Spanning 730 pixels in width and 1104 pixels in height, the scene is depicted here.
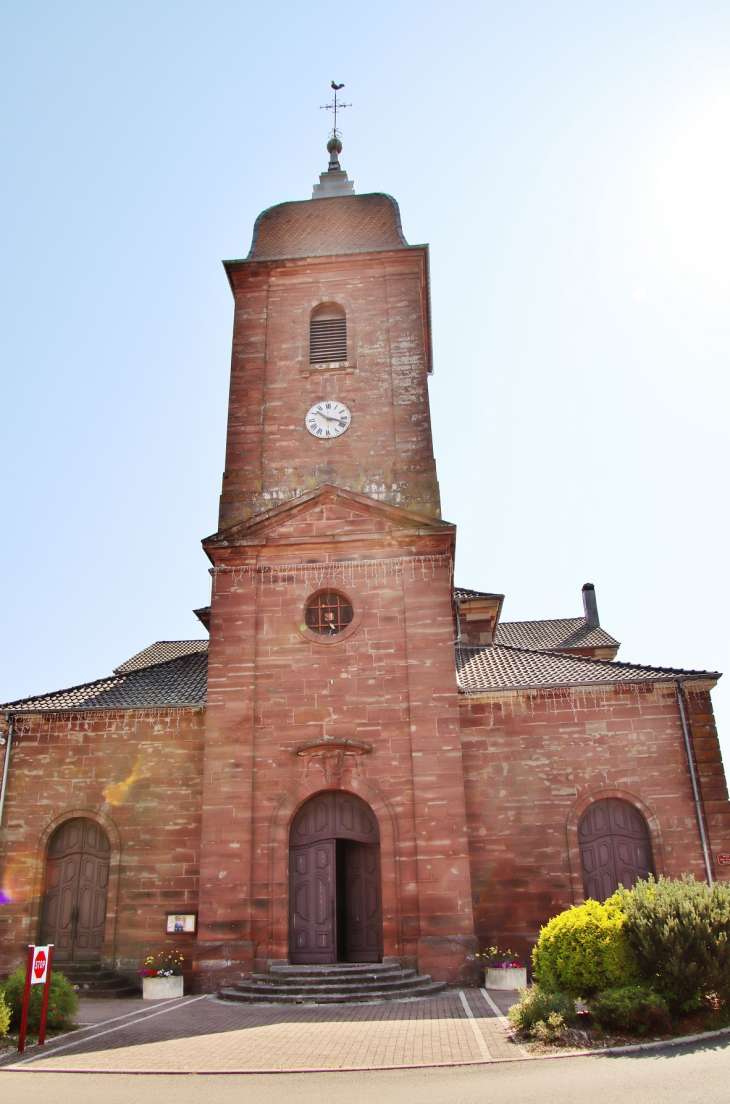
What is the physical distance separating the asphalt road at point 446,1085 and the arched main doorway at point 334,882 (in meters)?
6.82

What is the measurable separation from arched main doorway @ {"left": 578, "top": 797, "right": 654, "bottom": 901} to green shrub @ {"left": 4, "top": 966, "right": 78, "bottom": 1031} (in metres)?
9.85

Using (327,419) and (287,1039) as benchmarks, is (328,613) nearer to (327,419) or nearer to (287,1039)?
(327,419)

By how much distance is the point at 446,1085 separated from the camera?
8.22 m

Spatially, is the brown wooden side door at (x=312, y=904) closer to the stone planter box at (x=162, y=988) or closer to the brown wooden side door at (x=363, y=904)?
the brown wooden side door at (x=363, y=904)

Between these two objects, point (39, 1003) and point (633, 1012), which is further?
point (39, 1003)

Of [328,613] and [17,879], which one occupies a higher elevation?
[328,613]

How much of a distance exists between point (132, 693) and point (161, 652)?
10.8m

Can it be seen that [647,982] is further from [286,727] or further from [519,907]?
[286,727]

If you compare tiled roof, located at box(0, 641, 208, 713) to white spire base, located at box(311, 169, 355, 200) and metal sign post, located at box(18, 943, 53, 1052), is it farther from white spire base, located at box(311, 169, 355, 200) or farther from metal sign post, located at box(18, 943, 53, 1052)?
white spire base, located at box(311, 169, 355, 200)

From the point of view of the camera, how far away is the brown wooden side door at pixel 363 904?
1570 cm

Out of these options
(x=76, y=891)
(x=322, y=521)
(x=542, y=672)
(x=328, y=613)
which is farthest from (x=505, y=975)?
(x=322, y=521)

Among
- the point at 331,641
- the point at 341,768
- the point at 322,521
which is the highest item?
the point at 322,521

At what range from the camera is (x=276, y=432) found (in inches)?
792

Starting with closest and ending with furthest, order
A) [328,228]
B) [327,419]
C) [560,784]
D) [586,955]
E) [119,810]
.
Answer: [586,955] < [560,784] < [119,810] < [327,419] < [328,228]
